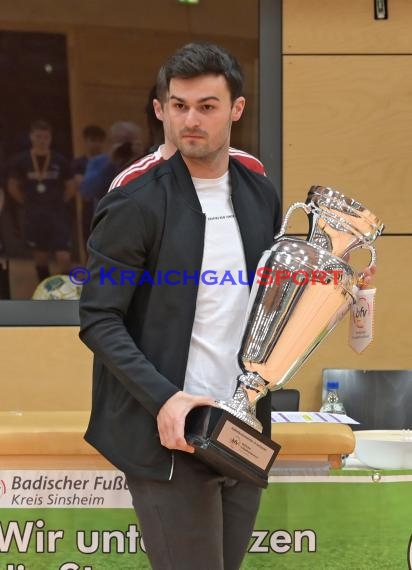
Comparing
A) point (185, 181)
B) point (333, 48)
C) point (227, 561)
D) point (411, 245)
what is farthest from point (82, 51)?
point (227, 561)

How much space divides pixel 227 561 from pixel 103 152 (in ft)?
10.1

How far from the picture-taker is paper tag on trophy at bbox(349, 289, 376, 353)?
79.8 inches

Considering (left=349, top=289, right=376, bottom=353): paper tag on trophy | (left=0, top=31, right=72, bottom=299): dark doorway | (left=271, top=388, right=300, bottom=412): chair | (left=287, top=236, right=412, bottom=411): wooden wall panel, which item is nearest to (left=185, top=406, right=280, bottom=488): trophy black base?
(left=349, top=289, right=376, bottom=353): paper tag on trophy

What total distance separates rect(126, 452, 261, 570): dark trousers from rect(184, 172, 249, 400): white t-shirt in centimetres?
14

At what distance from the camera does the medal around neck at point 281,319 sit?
1656 millimetres

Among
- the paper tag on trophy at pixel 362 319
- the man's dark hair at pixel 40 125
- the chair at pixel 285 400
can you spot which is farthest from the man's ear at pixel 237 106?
the man's dark hair at pixel 40 125

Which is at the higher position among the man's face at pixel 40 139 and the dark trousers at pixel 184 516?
the man's face at pixel 40 139

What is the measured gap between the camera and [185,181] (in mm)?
1794

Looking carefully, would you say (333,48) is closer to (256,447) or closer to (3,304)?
(3,304)

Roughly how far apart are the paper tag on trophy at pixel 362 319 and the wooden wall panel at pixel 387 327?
2.36 meters

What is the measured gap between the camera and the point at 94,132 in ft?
15.1

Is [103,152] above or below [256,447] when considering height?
above

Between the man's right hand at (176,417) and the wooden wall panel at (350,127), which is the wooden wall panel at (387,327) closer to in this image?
the wooden wall panel at (350,127)

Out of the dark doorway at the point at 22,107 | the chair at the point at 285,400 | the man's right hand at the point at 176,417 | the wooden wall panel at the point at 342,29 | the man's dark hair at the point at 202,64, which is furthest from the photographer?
the dark doorway at the point at 22,107
